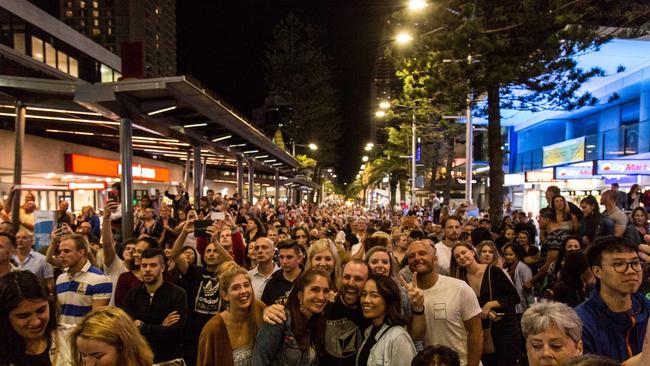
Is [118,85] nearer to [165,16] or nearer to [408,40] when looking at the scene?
[408,40]

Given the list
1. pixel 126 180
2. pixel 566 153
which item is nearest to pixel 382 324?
pixel 126 180

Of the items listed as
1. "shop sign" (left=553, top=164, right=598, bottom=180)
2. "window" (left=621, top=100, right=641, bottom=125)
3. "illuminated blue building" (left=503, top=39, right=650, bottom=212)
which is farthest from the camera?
"window" (left=621, top=100, right=641, bottom=125)

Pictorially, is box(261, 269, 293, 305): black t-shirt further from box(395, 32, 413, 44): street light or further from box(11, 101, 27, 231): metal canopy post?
box(395, 32, 413, 44): street light

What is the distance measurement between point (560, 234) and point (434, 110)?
1454cm

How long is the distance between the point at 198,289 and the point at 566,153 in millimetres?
18816

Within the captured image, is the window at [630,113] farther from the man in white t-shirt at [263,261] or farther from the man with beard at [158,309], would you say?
the man with beard at [158,309]

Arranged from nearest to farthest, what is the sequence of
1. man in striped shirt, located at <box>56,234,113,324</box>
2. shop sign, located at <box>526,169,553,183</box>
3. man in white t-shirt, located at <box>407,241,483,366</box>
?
man in white t-shirt, located at <box>407,241,483,366</box> → man in striped shirt, located at <box>56,234,113,324</box> → shop sign, located at <box>526,169,553,183</box>

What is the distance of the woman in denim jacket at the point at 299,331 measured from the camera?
3.07 m

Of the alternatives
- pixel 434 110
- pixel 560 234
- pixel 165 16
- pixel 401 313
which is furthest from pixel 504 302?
pixel 165 16

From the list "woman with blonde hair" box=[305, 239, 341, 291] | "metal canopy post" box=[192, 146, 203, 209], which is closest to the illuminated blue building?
"metal canopy post" box=[192, 146, 203, 209]

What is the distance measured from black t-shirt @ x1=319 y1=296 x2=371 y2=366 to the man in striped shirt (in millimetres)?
2478

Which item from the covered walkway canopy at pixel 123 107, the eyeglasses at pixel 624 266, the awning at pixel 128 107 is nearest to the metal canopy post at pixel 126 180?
the covered walkway canopy at pixel 123 107

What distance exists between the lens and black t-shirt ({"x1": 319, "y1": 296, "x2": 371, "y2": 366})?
128 inches

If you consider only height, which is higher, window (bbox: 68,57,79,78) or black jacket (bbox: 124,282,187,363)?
window (bbox: 68,57,79,78)
